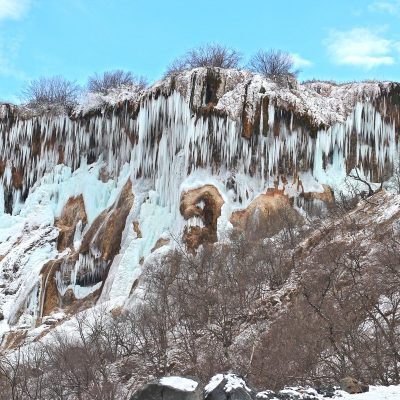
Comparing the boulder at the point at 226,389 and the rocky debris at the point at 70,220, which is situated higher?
the rocky debris at the point at 70,220

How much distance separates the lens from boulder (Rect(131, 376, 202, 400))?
38.2 ft

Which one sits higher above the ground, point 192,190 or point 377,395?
point 192,190

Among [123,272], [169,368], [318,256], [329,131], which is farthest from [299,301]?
[329,131]

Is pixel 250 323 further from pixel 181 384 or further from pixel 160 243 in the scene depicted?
pixel 181 384

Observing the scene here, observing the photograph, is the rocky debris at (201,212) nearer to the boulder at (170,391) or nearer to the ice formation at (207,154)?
the ice formation at (207,154)

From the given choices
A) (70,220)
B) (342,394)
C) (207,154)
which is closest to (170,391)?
(342,394)

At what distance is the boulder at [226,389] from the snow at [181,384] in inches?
13.6

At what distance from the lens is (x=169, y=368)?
26.7 m

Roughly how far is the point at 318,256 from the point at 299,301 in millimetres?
2796

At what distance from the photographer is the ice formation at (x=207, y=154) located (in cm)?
4194

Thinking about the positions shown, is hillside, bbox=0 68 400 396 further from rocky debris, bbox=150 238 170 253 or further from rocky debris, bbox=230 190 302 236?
rocky debris, bbox=150 238 170 253

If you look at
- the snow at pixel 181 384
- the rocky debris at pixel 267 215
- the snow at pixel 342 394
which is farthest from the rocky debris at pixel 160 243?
the snow at pixel 181 384

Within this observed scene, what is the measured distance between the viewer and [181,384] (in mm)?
11805

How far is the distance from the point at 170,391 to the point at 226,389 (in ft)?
3.23
